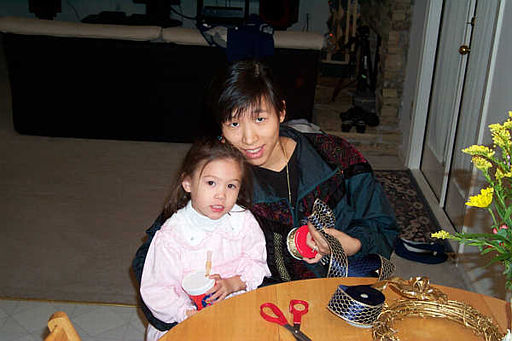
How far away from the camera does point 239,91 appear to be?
1638mm

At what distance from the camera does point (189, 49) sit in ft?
15.2

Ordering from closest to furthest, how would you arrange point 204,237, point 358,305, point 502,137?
point 502,137
point 358,305
point 204,237

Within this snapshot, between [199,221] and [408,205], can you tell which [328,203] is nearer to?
[199,221]

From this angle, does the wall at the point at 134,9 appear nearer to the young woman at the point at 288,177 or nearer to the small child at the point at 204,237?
the young woman at the point at 288,177

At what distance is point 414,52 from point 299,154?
2.96m

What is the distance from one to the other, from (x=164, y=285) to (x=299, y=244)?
39 cm

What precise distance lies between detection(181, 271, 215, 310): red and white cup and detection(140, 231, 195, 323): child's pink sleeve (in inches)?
5.3

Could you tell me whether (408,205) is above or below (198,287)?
below

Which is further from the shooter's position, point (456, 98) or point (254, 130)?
point (456, 98)

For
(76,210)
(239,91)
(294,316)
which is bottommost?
(76,210)

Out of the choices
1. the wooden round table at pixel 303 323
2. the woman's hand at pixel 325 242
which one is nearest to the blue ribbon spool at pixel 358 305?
the wooden round table at pixel 303 323

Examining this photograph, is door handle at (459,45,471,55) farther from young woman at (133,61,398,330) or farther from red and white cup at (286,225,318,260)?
Answer: red and white cup at (286,225,318,260)

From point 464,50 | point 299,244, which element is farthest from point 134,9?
point 299,244

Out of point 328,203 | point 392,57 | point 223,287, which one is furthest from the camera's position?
point 392,57
